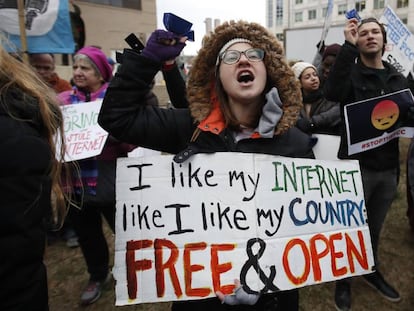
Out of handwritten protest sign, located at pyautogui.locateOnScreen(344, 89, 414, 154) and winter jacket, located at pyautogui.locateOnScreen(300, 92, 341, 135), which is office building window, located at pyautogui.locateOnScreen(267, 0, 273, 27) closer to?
winter jacket, located at pyautogui.locateOnScreen(300, 92, 341, 135)

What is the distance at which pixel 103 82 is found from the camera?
2.58m

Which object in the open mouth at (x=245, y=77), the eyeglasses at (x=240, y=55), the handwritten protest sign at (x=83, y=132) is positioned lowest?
the handwritten protest sign at (x=83, y=132)

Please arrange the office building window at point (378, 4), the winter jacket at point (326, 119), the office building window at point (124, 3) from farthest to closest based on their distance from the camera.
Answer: the office building window at point (378, 4)
the office building window at point (124, 3)
the winter jacket at point (326, 119)

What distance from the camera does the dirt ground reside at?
2498 millimetres

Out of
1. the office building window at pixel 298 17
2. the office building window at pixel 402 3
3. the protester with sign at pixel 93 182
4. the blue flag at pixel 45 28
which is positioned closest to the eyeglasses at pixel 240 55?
the protester with sign at pixel 93 182

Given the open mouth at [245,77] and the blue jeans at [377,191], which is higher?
the open mouth at [245,77]

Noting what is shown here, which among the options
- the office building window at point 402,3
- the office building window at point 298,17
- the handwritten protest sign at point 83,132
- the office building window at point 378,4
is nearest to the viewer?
the handwritten protest sign at point 83,132

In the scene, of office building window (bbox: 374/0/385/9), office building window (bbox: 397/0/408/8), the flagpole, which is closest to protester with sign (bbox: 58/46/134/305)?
the flagpole

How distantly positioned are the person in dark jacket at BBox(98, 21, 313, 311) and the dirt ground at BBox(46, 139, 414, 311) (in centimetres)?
125

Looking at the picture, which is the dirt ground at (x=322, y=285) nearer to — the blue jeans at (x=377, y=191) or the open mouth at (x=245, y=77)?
the blue jeans at (x=377, y=191)

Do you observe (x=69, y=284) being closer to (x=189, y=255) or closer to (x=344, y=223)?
(x=189, y=255)

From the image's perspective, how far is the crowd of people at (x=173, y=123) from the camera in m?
0.83

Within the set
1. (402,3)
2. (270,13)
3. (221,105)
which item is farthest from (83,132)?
(270,13)

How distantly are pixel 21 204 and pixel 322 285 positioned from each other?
101 inches
